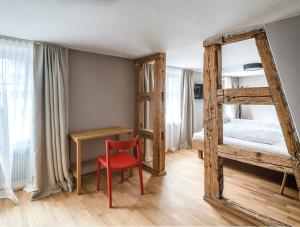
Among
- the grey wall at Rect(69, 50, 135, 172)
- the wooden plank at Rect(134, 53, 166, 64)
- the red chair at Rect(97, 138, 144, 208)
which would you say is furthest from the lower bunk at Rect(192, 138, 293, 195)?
the grey wall at Rect(69, 50, 135, 172)

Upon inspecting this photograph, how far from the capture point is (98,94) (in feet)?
10.4

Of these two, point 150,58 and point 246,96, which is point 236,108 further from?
point 246,96

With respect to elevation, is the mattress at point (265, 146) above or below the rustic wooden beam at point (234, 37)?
below

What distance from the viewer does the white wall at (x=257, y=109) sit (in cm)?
590

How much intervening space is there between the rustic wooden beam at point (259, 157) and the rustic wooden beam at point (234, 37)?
1206mm

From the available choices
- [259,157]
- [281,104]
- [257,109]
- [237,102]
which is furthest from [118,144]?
[257,109]

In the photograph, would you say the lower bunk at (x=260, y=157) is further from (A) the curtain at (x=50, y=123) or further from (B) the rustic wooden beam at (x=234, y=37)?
(A) the curtain at (x=50, y=123)

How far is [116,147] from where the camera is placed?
2.29 meters

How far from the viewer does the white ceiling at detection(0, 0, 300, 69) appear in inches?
57.1

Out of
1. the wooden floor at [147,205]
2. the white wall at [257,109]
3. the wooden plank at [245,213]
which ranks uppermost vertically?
the white wall at [257,109]

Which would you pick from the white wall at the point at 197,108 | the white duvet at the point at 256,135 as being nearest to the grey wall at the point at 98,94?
the white duvet at the point at 256,135

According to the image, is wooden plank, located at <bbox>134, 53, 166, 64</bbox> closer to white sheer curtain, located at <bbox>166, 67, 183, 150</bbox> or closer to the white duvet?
white sheer curtain, located at <bbox>166, 67, 183, 150</bbox>

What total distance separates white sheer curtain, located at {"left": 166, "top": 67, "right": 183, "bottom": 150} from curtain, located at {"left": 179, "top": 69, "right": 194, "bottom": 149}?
4.3 inches

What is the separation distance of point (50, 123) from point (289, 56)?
290 centimetres
